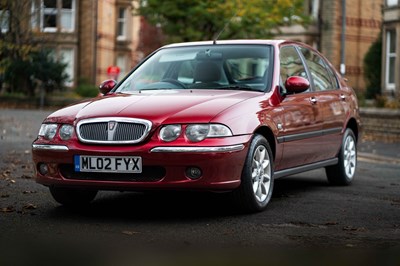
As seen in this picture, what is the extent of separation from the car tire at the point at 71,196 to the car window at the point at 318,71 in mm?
2904

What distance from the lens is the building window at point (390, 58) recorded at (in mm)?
34906

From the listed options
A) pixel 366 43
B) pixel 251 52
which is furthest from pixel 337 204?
pixel 366 43

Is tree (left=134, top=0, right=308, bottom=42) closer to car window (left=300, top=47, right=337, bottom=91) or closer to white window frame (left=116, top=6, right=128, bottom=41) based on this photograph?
white window frame (left=116, top=6, right=128, bottom=41)

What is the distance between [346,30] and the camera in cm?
4141

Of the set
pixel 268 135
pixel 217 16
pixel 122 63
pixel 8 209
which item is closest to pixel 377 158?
pixel 268 135

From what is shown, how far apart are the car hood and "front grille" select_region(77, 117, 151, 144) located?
62 mm

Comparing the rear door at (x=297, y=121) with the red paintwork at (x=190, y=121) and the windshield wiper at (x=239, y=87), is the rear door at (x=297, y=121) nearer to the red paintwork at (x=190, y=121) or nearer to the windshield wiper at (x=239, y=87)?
the red paintwork at (x=190, y=121)

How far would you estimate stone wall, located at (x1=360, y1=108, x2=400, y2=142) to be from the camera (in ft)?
66.2

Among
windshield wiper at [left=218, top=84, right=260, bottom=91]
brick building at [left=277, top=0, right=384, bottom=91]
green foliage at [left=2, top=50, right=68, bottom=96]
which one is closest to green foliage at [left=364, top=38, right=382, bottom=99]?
brick building at [left=277, top=0, right=384, bottom=91]

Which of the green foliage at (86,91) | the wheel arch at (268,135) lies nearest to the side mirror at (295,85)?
the wheel arch at (268,135)

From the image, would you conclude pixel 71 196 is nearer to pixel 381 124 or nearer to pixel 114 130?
pixel 114 130

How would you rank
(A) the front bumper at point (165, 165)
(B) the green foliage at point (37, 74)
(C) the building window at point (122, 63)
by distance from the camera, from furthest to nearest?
1. (C) the building window at point (122, 63)
2. (B) the green foliage at point (37, 74)
3. (A) the front bumper at point (165, 165)

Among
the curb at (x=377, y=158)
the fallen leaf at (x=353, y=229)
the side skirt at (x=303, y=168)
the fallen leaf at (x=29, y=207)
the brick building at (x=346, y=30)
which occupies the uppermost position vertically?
the brick building at (x=346, y=30)

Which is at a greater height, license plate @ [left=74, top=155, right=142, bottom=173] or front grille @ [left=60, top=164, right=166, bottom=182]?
license plate @ [left=74, top=155, right=142, bottom=173]
